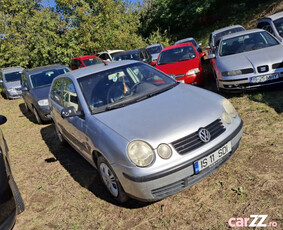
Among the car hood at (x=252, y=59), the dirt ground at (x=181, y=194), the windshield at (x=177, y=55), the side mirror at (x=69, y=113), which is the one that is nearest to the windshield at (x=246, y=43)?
the car hood at (x=252, y=59)

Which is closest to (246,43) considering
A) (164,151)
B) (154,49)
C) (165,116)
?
(165,116)

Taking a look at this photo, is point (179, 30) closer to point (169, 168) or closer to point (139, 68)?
point (139, 68)

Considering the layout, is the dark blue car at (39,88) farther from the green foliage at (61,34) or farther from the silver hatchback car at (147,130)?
the green foliage at (61,34)

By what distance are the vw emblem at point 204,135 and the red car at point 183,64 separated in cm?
419

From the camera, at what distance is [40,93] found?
784cm

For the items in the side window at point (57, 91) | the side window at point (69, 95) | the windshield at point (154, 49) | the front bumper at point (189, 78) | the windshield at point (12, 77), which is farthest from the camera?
the windshield at point (154, 49)

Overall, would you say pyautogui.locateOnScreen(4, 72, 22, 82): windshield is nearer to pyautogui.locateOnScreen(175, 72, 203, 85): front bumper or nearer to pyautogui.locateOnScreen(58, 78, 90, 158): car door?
pyautogui.locateOnScreen(175, 72, 203, 85): front bumper

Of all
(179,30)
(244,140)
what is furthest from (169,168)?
(179,30)

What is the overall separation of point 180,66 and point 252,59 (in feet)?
7.81

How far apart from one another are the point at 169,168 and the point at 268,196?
45.9 inches

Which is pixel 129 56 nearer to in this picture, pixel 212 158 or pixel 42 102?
pixel 42 102

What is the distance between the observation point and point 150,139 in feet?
8.96

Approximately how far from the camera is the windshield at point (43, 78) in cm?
841

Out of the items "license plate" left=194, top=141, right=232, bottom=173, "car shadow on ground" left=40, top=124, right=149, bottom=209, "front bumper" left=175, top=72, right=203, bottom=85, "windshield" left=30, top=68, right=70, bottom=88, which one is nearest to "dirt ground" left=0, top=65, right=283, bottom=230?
"car shadow on ground" left=40, top=124, right=149, bottom=209
